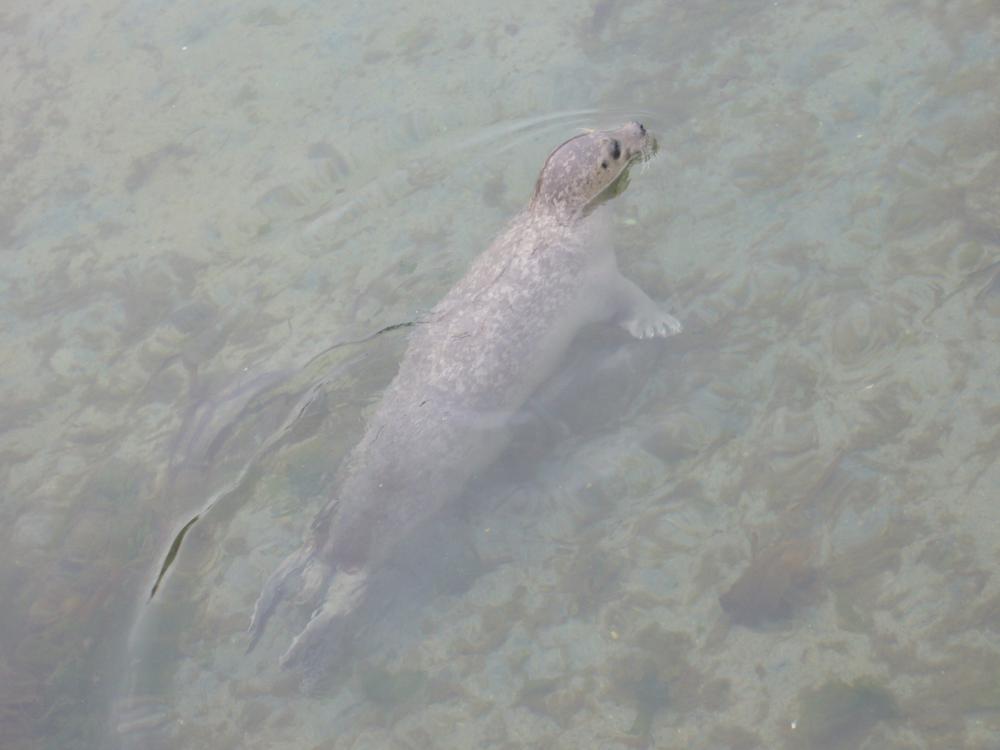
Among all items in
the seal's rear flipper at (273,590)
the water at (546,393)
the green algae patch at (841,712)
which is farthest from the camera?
the seal's rear flipper at (273,590)

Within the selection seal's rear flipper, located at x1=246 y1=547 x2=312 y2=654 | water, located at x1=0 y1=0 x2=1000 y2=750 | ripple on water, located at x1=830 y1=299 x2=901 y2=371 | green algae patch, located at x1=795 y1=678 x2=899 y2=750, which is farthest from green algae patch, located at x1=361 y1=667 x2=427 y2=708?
ripple on water, located at x1=830 y1=299 x2=901 y2=371

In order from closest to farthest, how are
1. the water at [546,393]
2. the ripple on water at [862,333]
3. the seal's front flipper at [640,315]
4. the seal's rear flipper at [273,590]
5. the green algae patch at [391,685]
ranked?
the water at [546,393], the green algae patch at [391,685], the seal's rear flipper at [273,590], the ripple on water at [862,333], the seal's front flipper at [640,315]

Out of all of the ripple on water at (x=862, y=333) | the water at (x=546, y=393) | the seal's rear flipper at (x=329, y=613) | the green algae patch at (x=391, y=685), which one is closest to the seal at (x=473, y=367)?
the seal's rear flipper at (x=329, y=613)

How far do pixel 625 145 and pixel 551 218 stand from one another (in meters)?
0.64

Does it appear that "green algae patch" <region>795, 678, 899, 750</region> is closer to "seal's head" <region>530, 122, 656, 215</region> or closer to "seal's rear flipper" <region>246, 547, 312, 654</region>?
"seal's rear flipper" <region>246, 547, 312, 654</region>

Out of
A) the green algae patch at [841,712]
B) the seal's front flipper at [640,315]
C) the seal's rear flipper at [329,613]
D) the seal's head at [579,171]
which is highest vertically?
the seal's head at [579,171]

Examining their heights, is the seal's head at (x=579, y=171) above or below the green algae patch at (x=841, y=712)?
above

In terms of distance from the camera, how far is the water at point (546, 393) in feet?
12.7

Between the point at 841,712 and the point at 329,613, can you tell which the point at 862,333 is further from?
the point at 329,613

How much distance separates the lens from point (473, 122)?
19.9ft

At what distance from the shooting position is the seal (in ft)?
13.9

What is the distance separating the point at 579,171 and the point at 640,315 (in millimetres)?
920

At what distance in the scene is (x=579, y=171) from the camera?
16.9 ft

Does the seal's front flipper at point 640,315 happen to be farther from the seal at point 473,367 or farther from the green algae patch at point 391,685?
the green algae patch at point 391,685
